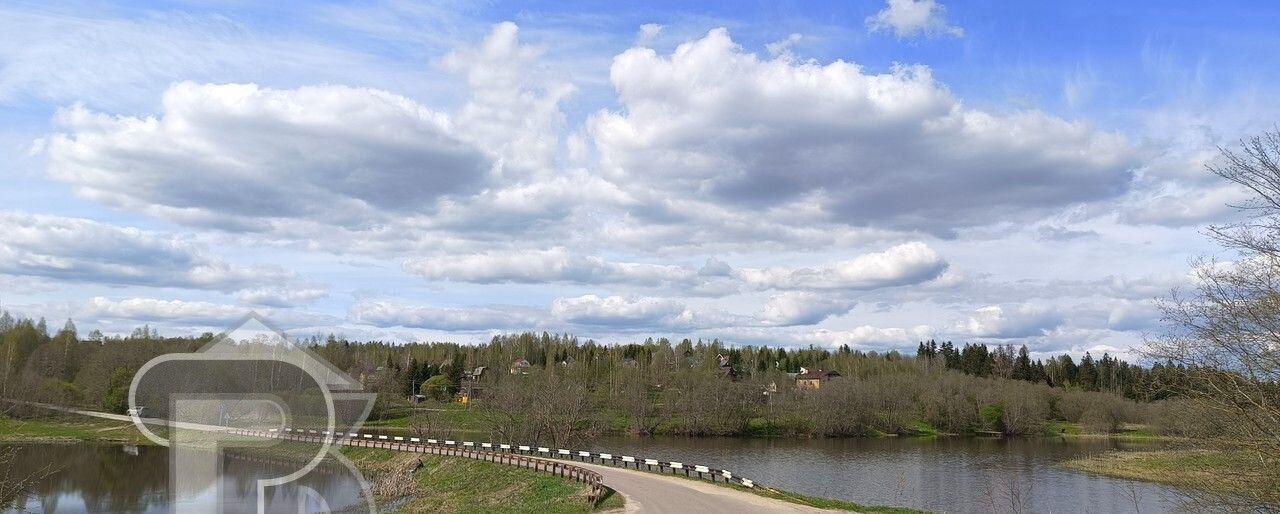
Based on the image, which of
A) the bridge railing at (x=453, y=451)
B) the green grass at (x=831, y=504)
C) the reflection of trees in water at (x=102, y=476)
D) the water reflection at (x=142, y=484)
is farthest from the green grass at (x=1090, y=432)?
the reflection of trees in water at (x=102, y=476)

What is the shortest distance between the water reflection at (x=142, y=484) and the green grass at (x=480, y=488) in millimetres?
3335

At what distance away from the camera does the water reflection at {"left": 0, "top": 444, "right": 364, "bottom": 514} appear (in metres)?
42.9

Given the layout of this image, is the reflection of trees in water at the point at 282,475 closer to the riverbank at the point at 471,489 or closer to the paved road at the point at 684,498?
the riverbank at the point at 471,489

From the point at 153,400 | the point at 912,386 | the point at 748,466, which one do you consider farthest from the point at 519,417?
the point at 912,386

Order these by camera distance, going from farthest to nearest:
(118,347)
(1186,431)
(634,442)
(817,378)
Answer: (817,378), (118,347), (634,442), (1186,431)

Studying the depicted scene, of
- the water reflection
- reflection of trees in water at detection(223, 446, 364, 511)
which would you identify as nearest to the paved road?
the water reflection

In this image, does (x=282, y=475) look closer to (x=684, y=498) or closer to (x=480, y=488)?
(x=480, y=488)

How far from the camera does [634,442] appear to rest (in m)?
87.0

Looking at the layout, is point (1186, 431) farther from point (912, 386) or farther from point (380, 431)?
point (912, 386)

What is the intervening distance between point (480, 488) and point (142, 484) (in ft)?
76.0

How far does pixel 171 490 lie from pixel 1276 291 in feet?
167

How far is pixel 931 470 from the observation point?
61688 mm

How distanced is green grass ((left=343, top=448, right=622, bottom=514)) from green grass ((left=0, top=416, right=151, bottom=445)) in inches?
1403

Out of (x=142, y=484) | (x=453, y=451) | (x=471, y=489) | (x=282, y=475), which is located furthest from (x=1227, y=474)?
(x=282, y=475)
